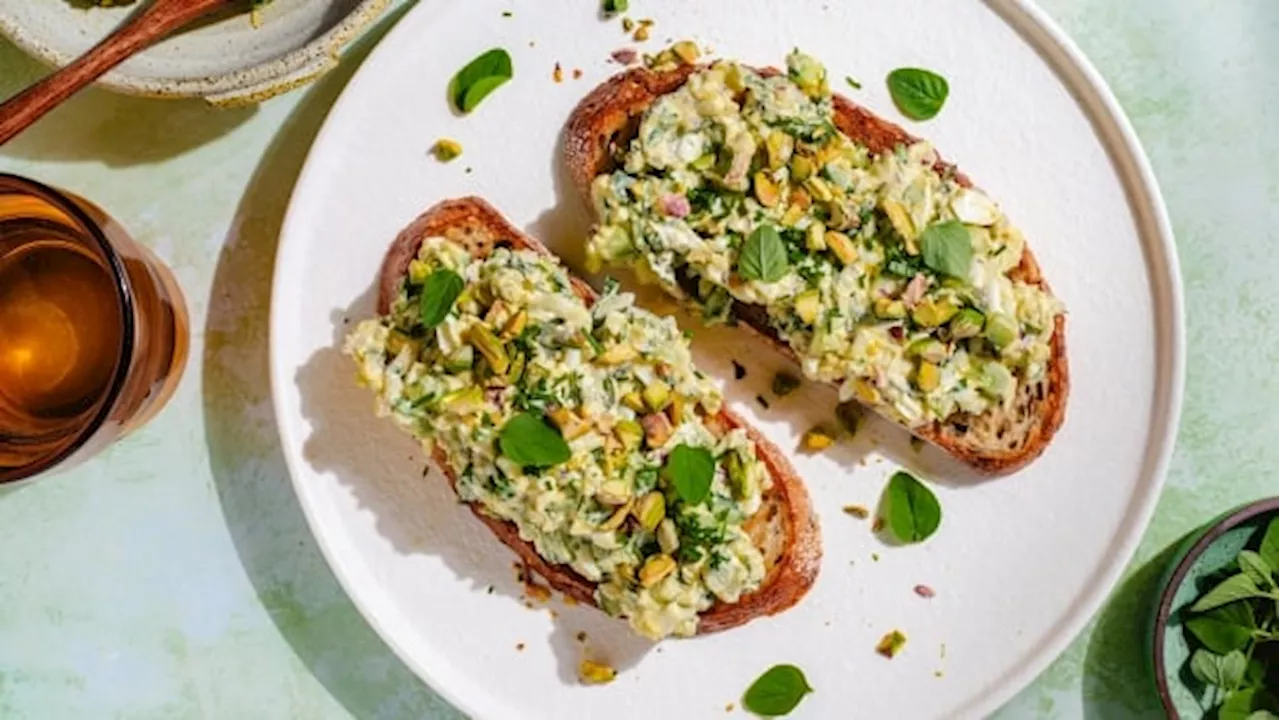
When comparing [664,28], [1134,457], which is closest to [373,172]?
[664,28]

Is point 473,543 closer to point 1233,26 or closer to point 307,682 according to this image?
point 307,682

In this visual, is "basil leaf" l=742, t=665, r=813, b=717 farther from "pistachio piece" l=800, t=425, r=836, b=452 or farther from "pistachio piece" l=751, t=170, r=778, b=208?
"pistachio piece" l=751, t=170, r=778, b=208

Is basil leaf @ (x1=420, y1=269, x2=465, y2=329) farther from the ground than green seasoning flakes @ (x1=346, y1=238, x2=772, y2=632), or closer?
farther from the ground

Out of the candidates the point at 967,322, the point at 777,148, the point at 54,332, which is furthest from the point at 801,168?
the point at 54,332

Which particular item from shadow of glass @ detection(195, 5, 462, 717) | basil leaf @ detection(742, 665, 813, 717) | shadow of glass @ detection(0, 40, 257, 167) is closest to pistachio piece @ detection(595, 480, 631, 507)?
basil leaf @ detection(742, 665, 813, 717)

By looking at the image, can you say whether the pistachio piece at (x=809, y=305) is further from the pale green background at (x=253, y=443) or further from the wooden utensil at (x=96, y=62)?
the wooden utensil at (x=96, y=62)

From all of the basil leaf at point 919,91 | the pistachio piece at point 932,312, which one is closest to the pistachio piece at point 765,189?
the pistachio piece at point 932,312

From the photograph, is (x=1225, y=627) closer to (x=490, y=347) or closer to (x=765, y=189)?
(x=765, y=189)
